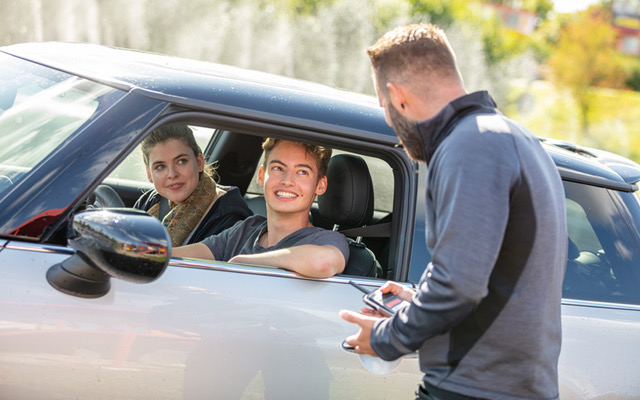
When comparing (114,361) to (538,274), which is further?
(114,361)

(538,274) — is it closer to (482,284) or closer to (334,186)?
(482,284)

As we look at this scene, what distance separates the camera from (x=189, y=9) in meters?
23.6

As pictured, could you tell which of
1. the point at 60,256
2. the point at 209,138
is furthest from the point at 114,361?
the point at 209,138

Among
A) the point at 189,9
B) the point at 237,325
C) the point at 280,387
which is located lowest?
the point at 280,387

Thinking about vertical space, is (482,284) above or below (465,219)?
below

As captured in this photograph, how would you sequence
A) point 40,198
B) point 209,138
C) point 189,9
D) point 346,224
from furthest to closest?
point 189,9 → point 209,138 → point 346,224 → point 40,198

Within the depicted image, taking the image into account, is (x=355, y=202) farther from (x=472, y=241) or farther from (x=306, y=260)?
(x=472, y=241)

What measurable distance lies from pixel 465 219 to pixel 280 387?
906mm

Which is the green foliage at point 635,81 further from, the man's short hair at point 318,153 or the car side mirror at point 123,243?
the car side mirror at point 123,243

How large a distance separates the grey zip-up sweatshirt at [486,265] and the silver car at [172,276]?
7.7 inches

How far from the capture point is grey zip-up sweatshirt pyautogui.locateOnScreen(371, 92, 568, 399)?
1.56 meters

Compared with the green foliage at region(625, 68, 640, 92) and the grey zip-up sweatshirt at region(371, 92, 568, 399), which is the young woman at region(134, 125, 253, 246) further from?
the green foliage at region(625, 68, 640, 92)

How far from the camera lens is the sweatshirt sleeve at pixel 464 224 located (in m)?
1.55

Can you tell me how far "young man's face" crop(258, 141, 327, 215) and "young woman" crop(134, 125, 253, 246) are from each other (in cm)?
47
